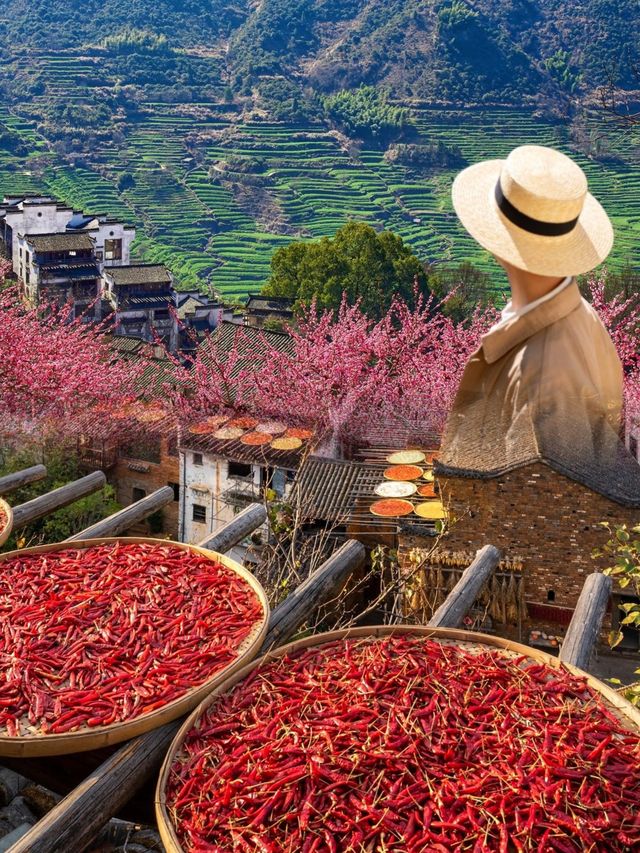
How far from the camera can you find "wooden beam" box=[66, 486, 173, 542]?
472 cm

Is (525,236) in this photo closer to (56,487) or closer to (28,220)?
(56,487)

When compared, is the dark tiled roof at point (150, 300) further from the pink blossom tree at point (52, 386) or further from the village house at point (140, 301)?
the pink blossom tree at point (52, 386)

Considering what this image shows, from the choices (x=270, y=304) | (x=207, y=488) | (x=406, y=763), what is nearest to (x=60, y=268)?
(x=270, y=304)

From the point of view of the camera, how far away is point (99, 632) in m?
3.34

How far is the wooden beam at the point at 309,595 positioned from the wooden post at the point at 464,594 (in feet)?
1.58

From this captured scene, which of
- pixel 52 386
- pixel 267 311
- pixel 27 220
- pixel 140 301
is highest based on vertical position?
pixel 27 220

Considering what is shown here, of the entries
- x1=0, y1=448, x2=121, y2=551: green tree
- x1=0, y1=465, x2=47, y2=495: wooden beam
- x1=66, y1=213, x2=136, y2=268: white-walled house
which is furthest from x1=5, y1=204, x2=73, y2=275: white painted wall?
x1=0, y1=465, x2=47, y2=495: wooden beam

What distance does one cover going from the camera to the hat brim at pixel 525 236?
4129 millimetres

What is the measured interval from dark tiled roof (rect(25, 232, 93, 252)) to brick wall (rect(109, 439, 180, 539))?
50.5 ft

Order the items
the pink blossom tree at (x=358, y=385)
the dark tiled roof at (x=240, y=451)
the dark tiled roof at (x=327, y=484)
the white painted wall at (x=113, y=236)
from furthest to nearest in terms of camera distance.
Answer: the white painted wall at (x=113, y=236)
the pink blossom tree at (x=358, y=385)
the dark tiled roof at (x=240, y=451)
the dark tiled roof at (x=327, y=484)

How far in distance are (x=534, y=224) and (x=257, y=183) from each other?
6316 cm

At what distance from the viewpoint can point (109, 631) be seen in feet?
11.0

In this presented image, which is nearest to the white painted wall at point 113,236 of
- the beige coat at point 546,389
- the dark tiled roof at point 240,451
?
the dark tiled roof at point 240,451

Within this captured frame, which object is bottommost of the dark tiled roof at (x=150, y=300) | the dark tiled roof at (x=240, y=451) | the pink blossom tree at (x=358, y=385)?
the dark tiled roof at (x=150, y=300)
